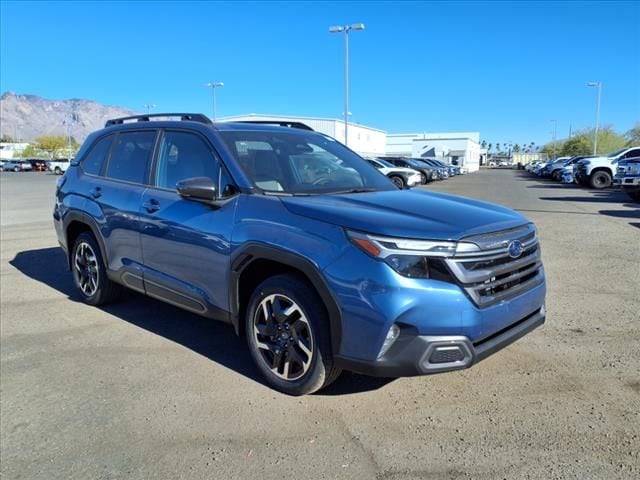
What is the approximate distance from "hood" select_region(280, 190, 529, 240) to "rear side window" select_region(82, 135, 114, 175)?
9.18ft

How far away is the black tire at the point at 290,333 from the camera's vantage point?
9.85ft

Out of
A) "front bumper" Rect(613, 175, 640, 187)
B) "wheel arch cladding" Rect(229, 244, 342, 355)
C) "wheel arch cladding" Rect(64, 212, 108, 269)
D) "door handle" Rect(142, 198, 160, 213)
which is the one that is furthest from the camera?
"front bumper" Rect(613, 175, 640, 187)

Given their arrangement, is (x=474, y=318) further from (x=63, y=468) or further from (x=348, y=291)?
(x=63, y=468)

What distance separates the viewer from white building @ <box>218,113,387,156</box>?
52522 millimetres

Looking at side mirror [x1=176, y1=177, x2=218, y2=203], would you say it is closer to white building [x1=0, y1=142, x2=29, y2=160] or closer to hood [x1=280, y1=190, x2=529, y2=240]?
hood [x1=280, y1=190, x2=529, y2=240]

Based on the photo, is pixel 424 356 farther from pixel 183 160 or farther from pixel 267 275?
pixel 183 160

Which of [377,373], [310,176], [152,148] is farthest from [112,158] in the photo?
[377,373]

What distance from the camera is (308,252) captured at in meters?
2.93

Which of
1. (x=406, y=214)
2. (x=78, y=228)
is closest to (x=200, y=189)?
(x=406, y=214)

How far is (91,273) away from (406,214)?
146 inches

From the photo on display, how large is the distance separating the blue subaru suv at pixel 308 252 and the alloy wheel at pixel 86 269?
1.46ft

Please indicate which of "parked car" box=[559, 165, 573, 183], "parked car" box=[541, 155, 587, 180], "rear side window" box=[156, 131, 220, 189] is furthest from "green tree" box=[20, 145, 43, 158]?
"rear side window" box=[156, 131, 220, 189]

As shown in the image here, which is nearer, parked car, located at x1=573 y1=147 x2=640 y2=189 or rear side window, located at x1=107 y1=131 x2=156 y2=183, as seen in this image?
rear side window, located at x1=107 y1=131 x2=156 y2=183

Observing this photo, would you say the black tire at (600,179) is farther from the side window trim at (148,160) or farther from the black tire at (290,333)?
the black tire at (290,333)
